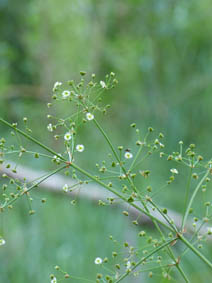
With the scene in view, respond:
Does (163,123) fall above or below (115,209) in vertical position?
above

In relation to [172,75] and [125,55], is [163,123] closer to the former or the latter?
[172,75]

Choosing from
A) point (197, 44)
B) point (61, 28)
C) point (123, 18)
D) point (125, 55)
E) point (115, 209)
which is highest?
point (61, 28)

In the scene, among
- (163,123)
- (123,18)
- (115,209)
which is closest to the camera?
(115,209)

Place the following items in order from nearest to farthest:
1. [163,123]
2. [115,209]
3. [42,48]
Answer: [115,209]
[163,123]
[42,48]

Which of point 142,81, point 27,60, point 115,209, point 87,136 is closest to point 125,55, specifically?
point 142,81

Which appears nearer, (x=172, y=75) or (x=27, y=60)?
(x=172, y=75)

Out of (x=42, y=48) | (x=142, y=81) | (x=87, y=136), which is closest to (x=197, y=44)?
(x=142, y=81)
